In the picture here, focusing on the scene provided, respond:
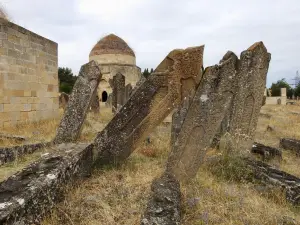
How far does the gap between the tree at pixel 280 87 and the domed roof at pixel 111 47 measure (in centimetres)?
2842

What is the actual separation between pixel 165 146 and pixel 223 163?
159 centimetres

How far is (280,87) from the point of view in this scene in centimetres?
5094

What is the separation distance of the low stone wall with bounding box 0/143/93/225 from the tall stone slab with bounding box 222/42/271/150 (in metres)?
2.51

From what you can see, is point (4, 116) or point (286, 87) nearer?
point (4, 116)

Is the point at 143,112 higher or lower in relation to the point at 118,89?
lower

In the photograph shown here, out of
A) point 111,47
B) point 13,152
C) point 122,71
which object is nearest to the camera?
point 13,152

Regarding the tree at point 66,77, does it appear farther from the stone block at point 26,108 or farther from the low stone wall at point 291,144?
the low stone wall at point 291,144

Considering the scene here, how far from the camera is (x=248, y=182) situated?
3.85 m

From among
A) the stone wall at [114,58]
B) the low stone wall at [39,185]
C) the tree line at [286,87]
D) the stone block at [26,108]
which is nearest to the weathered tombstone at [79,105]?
the low stone wall at [39,185]

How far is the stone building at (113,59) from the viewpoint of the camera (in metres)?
28.4

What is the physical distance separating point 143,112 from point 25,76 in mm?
5881

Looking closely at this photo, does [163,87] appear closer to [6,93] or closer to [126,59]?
[6,93]

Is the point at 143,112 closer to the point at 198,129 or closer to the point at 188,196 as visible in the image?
the point at 198,129

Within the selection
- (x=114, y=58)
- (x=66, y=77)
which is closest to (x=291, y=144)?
(x=114, y=58)
